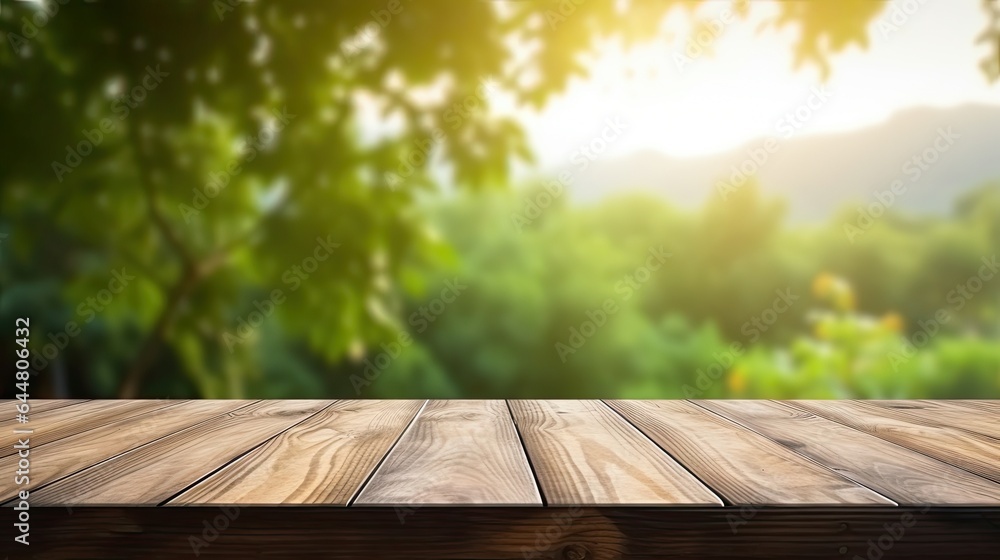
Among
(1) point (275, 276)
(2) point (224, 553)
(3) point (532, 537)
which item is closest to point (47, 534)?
(2) point (224, 553)

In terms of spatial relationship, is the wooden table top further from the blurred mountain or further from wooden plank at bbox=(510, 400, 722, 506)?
the blurred mountain

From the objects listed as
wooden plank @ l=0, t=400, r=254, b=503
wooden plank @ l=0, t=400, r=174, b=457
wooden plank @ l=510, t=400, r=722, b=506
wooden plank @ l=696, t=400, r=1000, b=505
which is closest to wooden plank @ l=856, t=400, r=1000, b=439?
wooden plank @ l=696, t=400, r=1000, b=505

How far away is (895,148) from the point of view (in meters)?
2.26

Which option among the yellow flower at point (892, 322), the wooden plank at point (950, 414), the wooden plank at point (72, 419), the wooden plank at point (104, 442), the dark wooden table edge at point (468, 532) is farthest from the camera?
the yellow flower at point (892, 322)

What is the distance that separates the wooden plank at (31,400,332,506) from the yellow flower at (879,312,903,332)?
76.0 inches

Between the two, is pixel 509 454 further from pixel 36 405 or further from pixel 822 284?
pixel 822 284

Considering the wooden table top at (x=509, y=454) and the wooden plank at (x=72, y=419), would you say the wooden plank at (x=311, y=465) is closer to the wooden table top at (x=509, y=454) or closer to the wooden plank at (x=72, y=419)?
the wooden table top at (x=509, y=454)

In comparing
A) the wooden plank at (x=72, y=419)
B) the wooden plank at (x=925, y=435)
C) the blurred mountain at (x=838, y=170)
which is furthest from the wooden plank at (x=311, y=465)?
the blurred mountain at (x=838, y=170)

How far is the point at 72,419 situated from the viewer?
112cm

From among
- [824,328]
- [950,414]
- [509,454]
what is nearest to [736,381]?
[824,328]

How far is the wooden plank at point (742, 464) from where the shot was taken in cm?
62

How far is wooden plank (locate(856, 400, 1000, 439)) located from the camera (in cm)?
105

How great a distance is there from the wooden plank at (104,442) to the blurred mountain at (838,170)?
54.4 inches

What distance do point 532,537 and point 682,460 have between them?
264 mm
